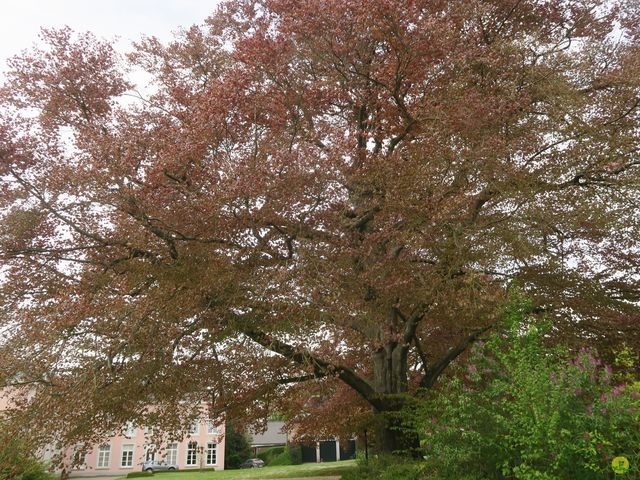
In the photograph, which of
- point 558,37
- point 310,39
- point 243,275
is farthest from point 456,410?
point 558,37

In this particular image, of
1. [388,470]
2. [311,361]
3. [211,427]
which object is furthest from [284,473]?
[388,470]

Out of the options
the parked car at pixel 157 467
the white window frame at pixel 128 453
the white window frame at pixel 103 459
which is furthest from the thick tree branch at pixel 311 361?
the white window frame at pixel 103 459

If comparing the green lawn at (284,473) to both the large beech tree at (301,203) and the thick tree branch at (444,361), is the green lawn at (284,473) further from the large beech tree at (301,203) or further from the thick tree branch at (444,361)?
the large beech tree at (301,203)

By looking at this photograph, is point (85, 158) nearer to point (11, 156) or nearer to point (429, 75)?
point (11, 156)

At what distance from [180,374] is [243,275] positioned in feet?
7.56

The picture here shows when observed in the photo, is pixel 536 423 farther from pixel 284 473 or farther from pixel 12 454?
pixel 284 473

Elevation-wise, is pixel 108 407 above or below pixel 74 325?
below

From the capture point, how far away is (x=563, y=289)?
9547 millimetres

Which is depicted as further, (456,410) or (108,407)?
(108,407)

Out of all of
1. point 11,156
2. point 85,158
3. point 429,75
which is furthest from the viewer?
point 429,75

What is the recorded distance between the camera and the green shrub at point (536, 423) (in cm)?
530

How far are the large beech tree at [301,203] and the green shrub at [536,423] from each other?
1.80 metres

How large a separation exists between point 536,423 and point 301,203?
221 inches

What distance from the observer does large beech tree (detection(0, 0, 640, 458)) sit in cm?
804
